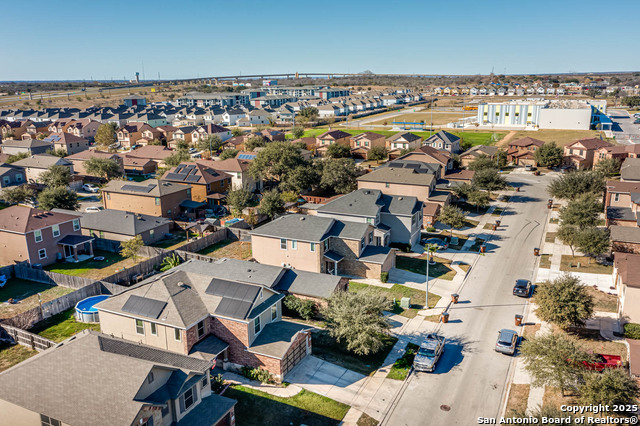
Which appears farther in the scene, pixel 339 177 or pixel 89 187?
pixel 89 187

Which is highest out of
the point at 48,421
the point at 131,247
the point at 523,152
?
the point at 523,152

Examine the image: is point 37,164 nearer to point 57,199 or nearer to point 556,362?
point 57,199

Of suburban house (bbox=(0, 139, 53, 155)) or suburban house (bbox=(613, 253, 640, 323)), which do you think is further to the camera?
suburban house (bbox=(0, 139, 53, 155))

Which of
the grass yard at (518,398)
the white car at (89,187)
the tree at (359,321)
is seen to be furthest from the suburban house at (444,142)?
the grass yard at (518,398)

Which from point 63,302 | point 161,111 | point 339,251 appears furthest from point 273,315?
point 161,111

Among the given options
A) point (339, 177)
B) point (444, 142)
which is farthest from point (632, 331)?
point (444, 142)

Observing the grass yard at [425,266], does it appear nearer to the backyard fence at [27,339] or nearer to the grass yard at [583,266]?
the grass yard at [583,266]

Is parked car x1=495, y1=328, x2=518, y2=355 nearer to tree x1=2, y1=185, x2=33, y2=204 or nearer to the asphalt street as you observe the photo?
the asphalt street

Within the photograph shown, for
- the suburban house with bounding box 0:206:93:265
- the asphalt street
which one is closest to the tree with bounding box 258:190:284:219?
the suburban house with bounding box 0:206:93:265
